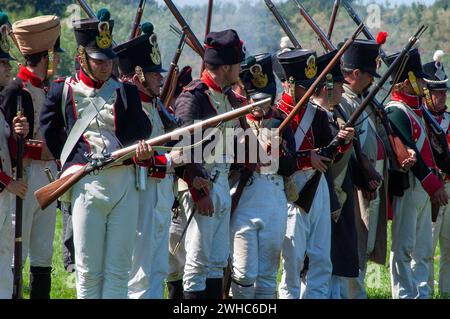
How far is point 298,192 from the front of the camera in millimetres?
9039

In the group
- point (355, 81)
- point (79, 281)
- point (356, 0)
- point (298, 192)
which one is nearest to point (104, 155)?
point (79, 281)

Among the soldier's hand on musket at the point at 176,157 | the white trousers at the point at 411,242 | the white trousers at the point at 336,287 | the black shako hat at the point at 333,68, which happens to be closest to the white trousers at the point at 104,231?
the soldier's hand on musket at the point at 176,157

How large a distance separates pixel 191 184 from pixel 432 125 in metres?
3.05

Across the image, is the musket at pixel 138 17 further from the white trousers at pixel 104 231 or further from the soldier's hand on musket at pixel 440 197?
the soldier's hand on musket at pixel 440 197

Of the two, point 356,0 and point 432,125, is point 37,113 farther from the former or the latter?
point 356,0

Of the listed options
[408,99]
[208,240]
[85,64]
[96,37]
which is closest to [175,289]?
[208,240]

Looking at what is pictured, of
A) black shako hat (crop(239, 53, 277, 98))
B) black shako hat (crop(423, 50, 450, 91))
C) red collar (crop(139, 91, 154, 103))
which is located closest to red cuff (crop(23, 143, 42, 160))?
red collar (crop(139, 91, 154, 103))

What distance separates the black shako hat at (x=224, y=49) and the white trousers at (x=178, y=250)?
1.12 metres

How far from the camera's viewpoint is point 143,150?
299 inches

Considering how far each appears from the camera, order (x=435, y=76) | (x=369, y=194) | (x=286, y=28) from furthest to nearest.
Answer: (x=435, y=76) < (x=286, y=28) < (x=369, y=194)

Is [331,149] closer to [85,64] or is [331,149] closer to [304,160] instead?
[304,160]

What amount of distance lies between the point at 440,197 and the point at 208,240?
2620 millimetres

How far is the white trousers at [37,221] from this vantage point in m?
8.83
